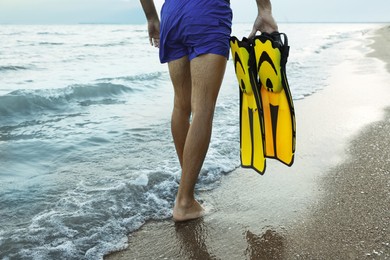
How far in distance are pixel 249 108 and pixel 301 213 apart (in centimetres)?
76

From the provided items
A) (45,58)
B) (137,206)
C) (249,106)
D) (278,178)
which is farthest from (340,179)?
(45,58)

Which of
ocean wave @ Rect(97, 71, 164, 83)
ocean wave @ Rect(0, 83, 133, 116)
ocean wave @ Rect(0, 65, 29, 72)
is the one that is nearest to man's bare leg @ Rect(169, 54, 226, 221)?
ocean wave @ Rect(0, 83, 133, 116)

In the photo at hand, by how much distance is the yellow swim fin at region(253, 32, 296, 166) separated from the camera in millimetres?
2447

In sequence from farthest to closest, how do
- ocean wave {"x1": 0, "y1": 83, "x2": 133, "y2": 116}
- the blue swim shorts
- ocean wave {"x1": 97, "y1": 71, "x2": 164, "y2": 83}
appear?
ocean wave {"x1": 97, "y1": 71, "x2": 164, "y2": 83} → ocean wave {"x1": 0, "y1": 83, "x2": 133, "y2": 116} → the blue swim shorts

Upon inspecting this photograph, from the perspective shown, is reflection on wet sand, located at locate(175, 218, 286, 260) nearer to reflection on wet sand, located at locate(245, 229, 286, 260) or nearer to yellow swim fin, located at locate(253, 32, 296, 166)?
reflection on wet sand, located at locate(245, 229, 286, 260)

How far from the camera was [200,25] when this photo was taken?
7.21 ft

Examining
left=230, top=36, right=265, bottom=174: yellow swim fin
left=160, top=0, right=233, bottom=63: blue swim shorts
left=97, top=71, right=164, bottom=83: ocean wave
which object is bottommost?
left=97, top=71, right=164, bottom=83: ocean wave

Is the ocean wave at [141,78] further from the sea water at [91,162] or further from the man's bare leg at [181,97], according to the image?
the man's bare leg at [181,97]

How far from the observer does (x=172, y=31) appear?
2.31 m

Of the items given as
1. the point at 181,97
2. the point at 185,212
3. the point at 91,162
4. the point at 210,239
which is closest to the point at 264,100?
the point at 181,97

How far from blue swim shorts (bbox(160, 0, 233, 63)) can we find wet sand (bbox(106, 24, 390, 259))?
954mm

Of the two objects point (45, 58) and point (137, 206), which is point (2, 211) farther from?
point (45, 58)

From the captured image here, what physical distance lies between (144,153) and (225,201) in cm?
135

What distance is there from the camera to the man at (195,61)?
221cm
